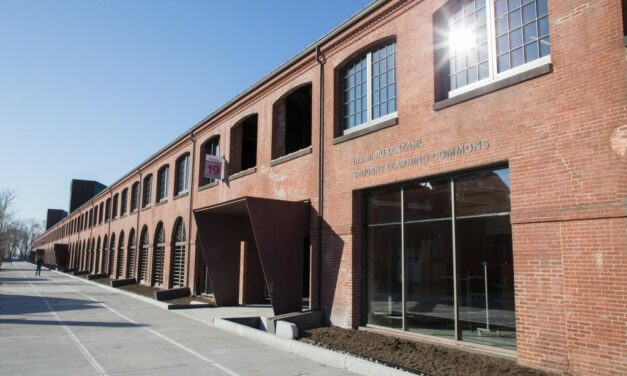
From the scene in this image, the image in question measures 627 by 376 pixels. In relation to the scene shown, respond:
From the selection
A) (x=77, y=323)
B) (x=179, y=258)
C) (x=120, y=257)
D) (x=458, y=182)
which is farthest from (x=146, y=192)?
(x=458, y=182)

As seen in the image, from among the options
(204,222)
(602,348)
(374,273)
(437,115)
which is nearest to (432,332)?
(374,273)

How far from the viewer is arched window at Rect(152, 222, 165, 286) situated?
26781 mm

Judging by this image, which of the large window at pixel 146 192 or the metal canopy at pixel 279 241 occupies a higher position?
the large window at pixel 146 192

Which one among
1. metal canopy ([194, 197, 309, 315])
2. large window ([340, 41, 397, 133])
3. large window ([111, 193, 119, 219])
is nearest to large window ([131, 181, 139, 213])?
large window ([111, 193, 119, 219])

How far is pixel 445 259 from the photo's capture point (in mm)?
9758

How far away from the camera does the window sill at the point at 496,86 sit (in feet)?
26.7

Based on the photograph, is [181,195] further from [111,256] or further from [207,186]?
[111,256]

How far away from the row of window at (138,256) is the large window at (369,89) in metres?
13.3

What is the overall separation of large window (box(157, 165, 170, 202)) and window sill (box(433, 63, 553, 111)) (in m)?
21.1

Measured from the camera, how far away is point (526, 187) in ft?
26.7

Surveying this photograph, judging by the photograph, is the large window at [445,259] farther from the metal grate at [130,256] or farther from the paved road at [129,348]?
the metal grate at [130,256]

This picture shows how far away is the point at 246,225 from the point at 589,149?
12.8 meters

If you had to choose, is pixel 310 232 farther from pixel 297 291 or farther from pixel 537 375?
pixel 537 375

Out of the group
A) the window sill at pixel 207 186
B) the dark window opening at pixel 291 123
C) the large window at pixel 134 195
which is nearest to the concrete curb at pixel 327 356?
the dark window opening at pixel 291 123
